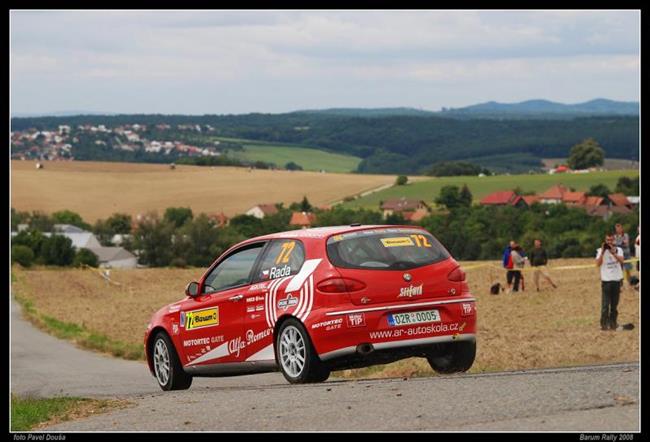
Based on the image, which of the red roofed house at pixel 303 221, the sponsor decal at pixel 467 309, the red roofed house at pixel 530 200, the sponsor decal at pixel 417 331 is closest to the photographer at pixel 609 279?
the sponsor decal at pixel 467 309

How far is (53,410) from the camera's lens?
35.3 ft

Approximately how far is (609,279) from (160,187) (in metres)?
68.9

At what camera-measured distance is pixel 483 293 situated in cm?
3103

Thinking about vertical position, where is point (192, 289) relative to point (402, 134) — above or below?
below

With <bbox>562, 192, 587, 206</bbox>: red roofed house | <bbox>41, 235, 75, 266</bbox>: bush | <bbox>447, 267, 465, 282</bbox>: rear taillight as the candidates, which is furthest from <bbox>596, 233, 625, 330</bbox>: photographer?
<bbox>562, 192, 587, 206</bbox>: red roofed house

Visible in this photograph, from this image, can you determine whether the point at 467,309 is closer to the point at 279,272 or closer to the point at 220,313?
the point at 279,272

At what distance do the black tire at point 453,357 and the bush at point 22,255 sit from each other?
51543 millimetres

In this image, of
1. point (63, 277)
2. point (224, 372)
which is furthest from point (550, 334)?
point (63, 277)

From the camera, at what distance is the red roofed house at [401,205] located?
6168cm

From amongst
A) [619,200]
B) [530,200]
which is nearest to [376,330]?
[530,200]

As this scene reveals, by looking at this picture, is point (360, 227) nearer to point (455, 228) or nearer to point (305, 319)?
point (305, 319)

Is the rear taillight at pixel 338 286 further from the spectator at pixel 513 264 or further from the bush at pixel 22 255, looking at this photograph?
the bush at pixel 22 255

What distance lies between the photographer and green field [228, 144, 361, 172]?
12062 cm

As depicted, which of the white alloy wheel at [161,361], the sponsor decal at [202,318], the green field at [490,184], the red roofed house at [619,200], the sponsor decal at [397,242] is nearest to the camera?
the sponsor decal at [397,242]
